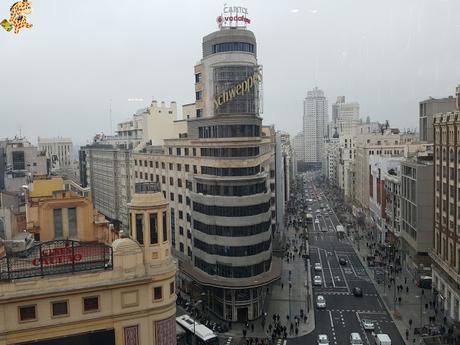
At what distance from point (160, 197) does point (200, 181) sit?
74.0 feet

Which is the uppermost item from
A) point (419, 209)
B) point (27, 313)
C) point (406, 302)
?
point (27, 313)

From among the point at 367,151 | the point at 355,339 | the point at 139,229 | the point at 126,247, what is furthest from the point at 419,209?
the point at 367,151

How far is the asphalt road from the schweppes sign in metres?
23.5

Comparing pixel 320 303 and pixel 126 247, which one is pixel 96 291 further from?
pixel 320 303

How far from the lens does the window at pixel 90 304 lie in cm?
2364

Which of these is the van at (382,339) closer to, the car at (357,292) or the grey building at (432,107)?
the car at (357,292)

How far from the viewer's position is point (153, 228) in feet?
85.6

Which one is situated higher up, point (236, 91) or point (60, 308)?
point (236, 91)

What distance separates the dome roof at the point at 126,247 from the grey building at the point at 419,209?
137ft

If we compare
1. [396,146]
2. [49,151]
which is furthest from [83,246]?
[49,151]

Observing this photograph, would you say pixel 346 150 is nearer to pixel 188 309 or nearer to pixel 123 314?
pixel 188 309

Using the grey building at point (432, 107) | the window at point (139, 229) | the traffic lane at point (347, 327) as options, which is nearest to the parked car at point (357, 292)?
the traffic lane at point (347, 327)

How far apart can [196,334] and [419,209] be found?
32.6 m

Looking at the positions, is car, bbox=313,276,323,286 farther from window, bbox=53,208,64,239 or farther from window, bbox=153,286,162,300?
window, bbox=153,286,162,300
